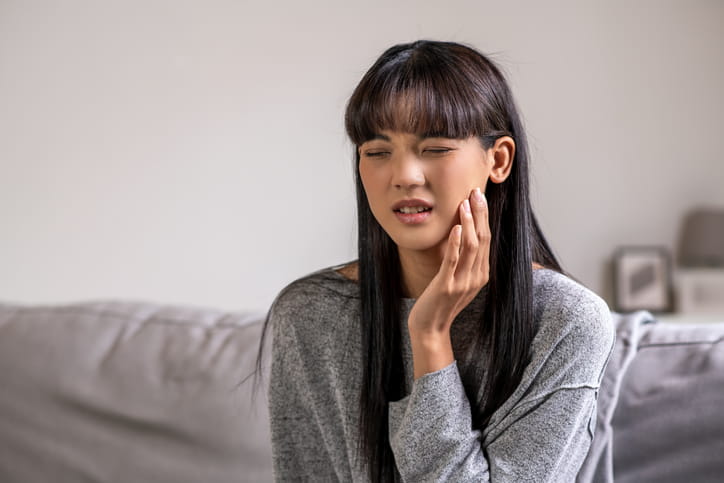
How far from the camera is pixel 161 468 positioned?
1.45 meters

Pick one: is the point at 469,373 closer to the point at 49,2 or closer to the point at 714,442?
the point at 714,442

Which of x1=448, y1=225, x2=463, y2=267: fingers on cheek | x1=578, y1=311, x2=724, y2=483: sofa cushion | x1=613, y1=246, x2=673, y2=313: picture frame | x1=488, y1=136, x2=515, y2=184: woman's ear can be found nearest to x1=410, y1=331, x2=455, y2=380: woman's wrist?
x1=448, y1=225, x2=463, y2=267: fingers on cheek

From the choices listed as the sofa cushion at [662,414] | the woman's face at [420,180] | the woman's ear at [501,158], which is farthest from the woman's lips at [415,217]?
the sofa cushion at [662,414]

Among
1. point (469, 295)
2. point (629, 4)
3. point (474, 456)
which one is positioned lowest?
point (474, 456)

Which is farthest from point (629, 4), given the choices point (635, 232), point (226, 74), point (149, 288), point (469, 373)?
point (469, 373)

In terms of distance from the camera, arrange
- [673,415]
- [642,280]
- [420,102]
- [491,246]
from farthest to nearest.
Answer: [642,280] → [673,415] → [491,246] → [420,102]

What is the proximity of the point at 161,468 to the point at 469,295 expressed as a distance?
0.74 meters

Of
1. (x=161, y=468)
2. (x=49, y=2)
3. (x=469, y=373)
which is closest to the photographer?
(x=469, y=373)

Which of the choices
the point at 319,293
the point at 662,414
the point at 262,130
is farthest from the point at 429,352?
the point at 262,130

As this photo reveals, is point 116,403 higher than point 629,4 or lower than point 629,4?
lower

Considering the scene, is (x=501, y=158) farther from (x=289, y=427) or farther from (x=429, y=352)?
(x=289, y=427)

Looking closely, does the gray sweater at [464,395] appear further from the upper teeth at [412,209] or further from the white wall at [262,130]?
the white wall at [262,130]

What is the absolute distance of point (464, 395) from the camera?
102 centimetres

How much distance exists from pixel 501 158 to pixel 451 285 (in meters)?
0.17
